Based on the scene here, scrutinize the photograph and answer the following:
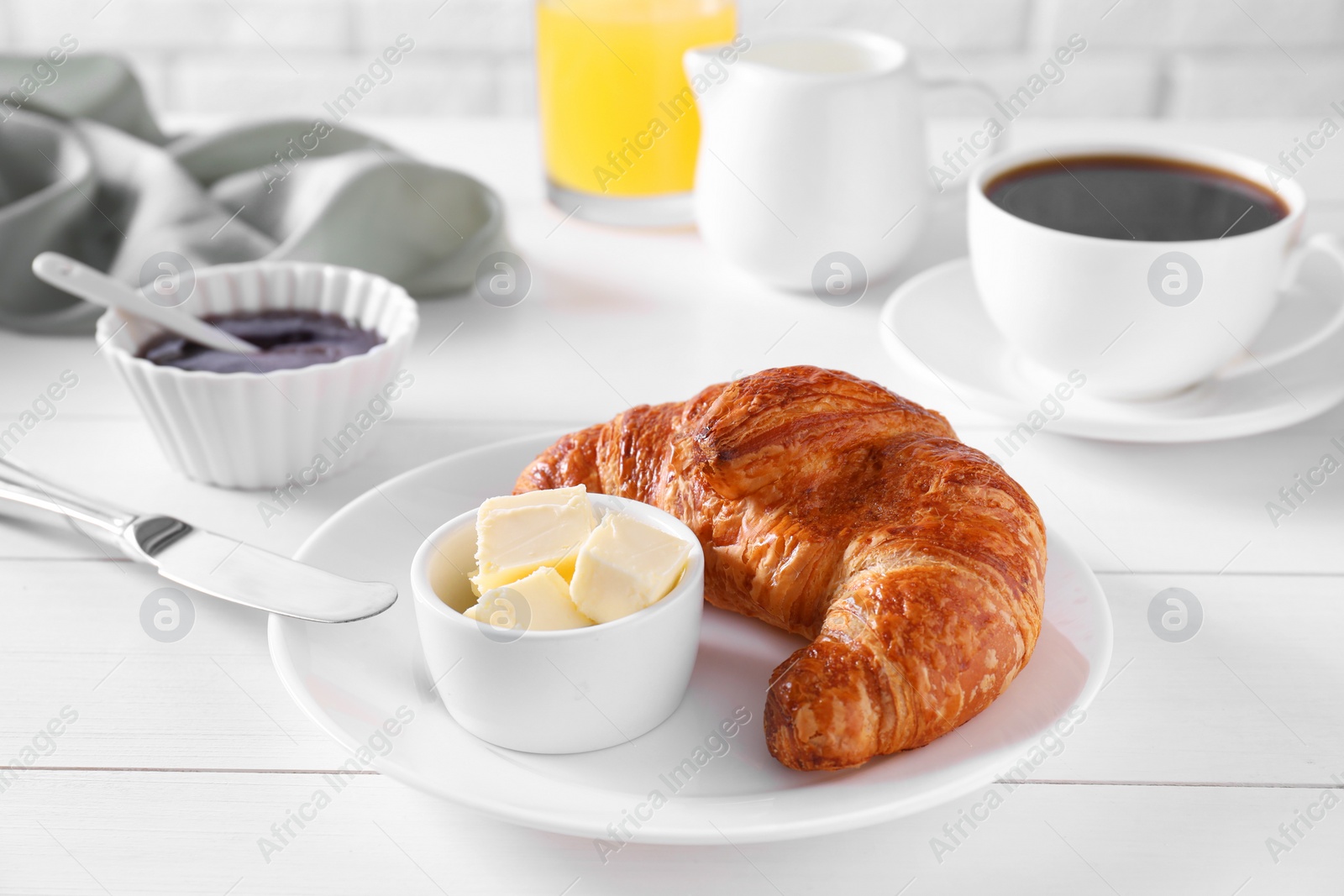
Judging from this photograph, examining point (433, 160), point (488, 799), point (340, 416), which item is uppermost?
point (488, 799)

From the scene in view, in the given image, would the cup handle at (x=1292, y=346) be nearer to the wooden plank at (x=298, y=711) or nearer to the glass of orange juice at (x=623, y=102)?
the wooden plank at (x=298, y=711)

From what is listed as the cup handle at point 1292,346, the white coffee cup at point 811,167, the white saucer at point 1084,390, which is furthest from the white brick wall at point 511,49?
A: the cup handle at point 1292,346

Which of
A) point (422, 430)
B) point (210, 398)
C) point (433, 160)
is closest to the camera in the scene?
point (210, 398)

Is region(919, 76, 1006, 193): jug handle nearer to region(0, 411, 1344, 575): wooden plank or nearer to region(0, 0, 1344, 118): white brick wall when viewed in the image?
region(0, 411, 1344, 575): wooden plank

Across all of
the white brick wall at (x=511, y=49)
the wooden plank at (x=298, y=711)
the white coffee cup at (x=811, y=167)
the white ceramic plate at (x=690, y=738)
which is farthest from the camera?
the white brick wall at (x=511, y=49)

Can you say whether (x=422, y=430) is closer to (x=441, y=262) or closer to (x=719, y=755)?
(x=441, y=262)

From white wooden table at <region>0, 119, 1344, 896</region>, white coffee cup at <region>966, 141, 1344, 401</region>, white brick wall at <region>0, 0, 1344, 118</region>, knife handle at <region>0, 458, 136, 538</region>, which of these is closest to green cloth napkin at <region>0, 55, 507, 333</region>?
white wooden table at <region>0, 119, 1344, 896</region>

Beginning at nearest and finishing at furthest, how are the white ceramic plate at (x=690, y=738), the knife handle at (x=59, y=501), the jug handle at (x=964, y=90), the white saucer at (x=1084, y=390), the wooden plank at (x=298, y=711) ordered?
1. the white ceramic plate at (x=690, y=738)
2. the wooden plank at (x=298, y=711)
3. the knife handle at (x=59, y=501)
4. the white saucer at (x=1084, y=390)
5. the jug handle at (x=964, y=90)

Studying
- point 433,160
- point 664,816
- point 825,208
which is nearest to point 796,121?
point 825,208

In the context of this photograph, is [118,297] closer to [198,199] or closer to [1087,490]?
[198,199]
